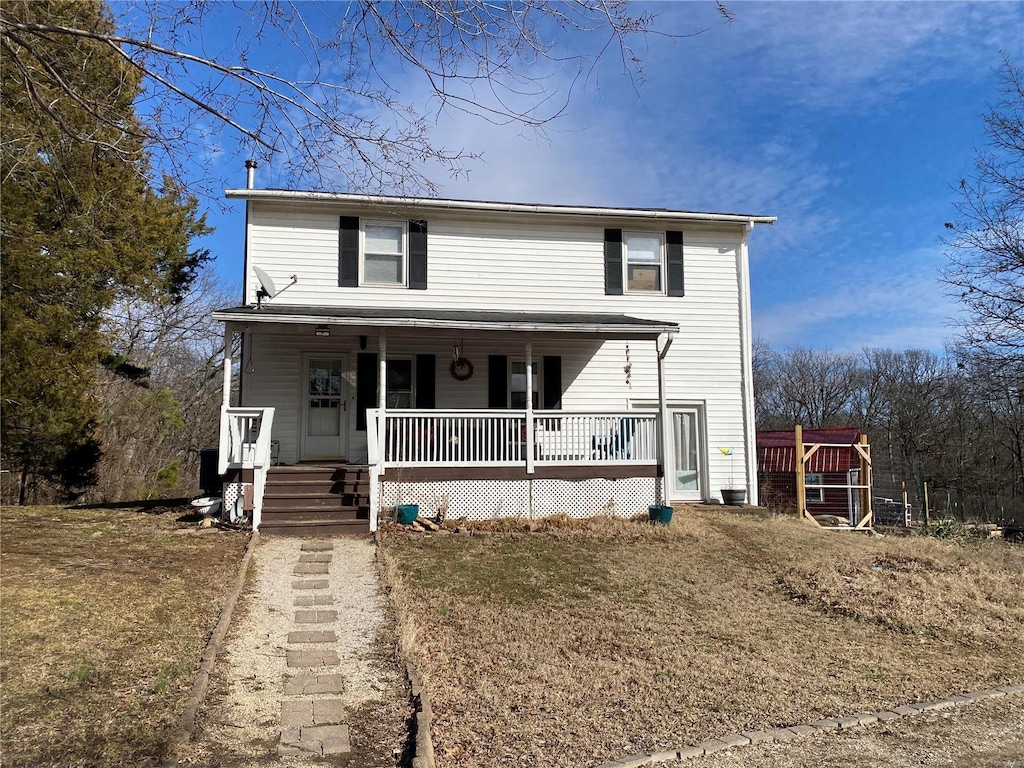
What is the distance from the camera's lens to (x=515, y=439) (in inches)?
457

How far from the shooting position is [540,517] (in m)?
11.0

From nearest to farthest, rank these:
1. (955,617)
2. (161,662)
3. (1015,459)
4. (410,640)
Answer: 1. (161,662)
2. (410,640)
3. (955,617)
4. (1015,459)

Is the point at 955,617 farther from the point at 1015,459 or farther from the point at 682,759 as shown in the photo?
the point at 1015,459

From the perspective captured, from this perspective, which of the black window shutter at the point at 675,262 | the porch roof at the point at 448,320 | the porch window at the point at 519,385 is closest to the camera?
the porch roof at the point at 448,320

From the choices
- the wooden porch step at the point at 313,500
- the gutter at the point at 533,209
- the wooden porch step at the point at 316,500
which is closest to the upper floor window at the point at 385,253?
the gutter at the point at 533,209

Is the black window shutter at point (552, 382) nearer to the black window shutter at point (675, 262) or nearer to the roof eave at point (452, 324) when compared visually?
the roof eave at point (452, 324)

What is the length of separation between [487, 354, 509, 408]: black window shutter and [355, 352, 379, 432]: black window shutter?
219cm

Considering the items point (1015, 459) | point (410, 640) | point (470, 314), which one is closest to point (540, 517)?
point (470, 314)

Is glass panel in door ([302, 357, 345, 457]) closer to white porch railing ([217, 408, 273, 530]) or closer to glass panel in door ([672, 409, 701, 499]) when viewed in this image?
white porch railing ([217, 408, 273, 530])

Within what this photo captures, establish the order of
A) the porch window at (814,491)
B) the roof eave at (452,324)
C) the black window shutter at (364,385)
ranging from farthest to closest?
1. the porch window at (814,491)
2. the black window shutter at (364,385)
3. the roof eave at (452,324)

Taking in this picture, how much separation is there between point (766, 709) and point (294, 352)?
33.9 feet

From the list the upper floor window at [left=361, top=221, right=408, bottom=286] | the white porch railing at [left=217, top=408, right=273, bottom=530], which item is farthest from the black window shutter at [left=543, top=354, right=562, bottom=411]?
the white porch railing at [left=217, top=408, right=273, bottom=530]

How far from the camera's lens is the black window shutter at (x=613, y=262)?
13.7 meters

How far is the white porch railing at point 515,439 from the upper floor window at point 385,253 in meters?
3.16
